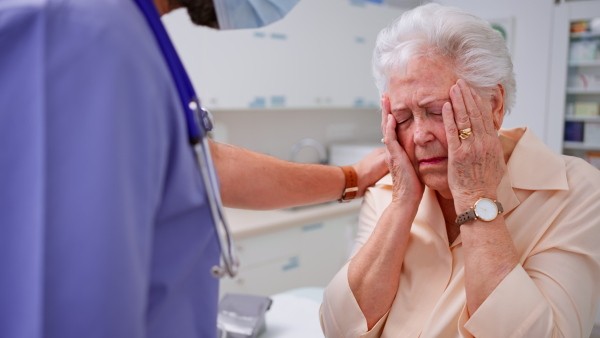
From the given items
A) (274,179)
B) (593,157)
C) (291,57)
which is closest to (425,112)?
(274,179)

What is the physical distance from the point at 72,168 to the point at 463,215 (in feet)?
2.91

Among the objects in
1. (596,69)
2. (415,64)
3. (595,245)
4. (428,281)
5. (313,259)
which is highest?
(415,64)

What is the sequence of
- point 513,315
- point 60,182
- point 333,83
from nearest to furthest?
1. point 60,182
2. point 513,315
3. point 333,83

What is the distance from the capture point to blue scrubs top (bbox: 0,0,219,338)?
607mm

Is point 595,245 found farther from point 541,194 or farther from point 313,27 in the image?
point 313,27

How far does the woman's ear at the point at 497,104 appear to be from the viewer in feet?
4.28

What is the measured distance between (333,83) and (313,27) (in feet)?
1.51

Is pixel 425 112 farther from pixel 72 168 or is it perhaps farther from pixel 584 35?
pixel 584 35

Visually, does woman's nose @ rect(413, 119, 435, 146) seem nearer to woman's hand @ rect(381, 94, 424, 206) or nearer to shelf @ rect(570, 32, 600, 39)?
woman's hand @ rect(381, 94, 424, 206)

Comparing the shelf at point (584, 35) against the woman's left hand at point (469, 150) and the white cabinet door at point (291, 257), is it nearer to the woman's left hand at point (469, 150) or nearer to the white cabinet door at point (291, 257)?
the white cabinet door at point (291, 257)

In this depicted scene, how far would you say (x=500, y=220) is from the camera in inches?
46.0

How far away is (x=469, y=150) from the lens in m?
1.20

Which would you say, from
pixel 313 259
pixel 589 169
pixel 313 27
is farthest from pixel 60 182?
pixel 313 27

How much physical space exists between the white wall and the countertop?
155 centimetres
